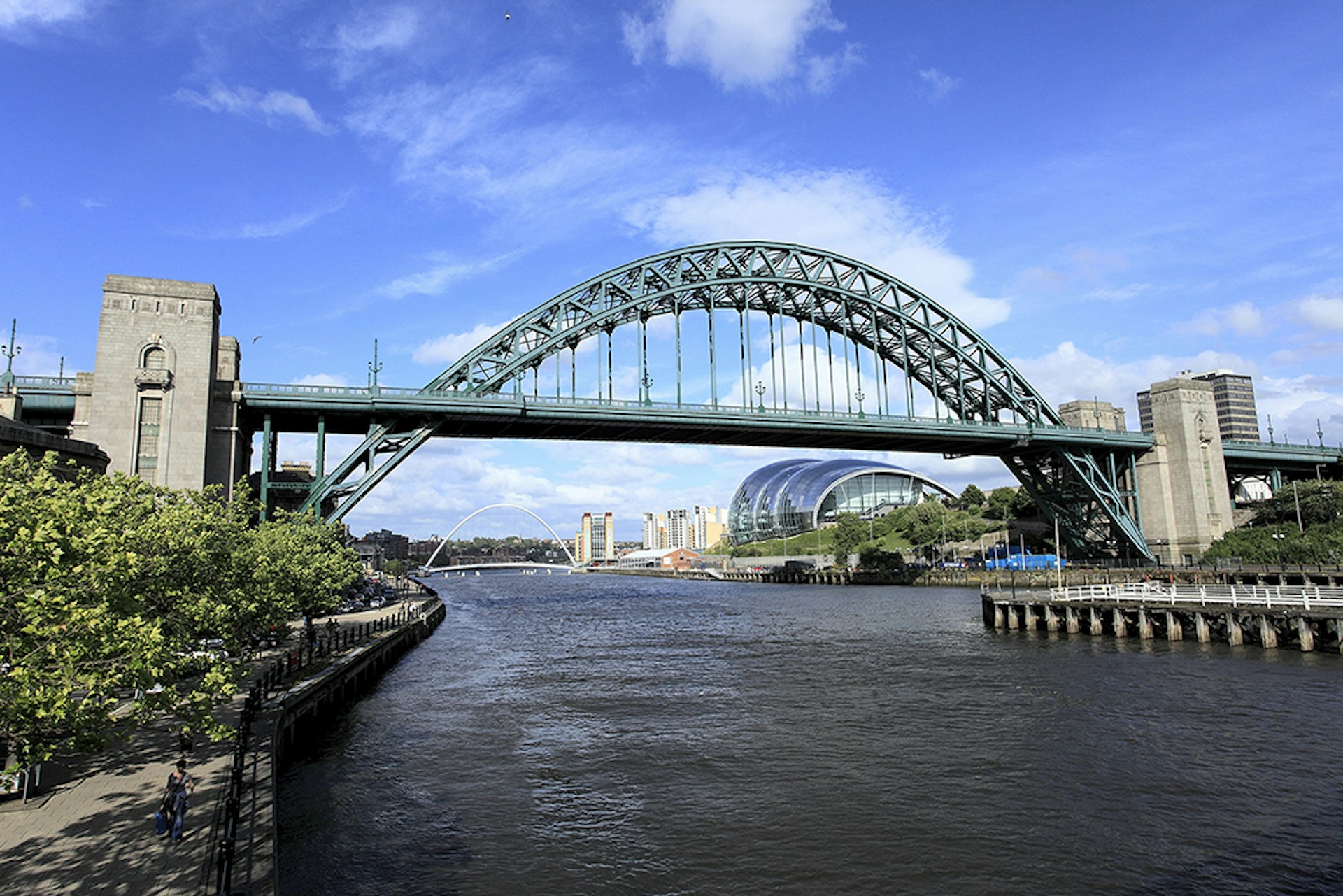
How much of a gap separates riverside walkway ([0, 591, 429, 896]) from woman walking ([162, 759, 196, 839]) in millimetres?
260

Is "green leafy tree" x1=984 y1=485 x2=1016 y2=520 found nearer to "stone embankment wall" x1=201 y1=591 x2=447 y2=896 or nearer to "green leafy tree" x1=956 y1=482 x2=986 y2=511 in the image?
"green leafy tree" x1=956 y1=482 x2=986 y2=511

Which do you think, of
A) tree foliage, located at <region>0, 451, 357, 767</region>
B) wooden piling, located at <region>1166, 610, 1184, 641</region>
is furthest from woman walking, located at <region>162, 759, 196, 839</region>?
wooden piling, located at <region>1166, 610, 1184, 641</region>

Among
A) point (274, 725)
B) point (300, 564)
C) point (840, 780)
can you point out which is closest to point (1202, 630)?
point (840, 780)

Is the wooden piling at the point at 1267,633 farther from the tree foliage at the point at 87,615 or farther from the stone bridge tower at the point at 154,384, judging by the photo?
the stone bridge tower at the point at 154,384

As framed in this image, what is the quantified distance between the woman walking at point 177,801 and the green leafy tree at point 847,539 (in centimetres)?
12820

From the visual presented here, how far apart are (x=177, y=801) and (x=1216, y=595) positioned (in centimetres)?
4935

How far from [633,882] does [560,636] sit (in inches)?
1689

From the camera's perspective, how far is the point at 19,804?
51.8 feet

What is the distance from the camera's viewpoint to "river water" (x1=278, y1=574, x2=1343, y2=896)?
16031 mm

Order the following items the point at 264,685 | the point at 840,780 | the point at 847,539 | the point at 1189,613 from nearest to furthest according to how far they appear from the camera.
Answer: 1. the point at 840,780
2. the point at 264,685
3. the point at 1189,613
4. the point at 847,539

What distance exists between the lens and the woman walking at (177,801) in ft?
45.7

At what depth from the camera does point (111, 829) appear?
14.5 meters

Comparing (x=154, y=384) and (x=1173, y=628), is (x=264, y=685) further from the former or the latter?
(x=1173, y=628)

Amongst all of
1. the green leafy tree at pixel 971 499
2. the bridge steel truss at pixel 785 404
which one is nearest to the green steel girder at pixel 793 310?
the bridge steel truss at pixel 785 404
